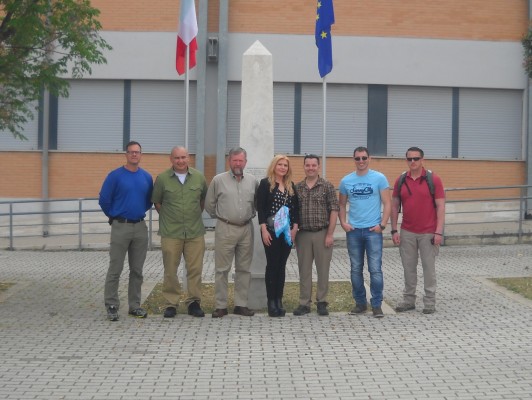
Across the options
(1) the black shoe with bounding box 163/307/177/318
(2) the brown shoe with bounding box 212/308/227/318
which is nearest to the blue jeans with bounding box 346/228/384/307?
(2) the brown shoe with bounding box 212/308/227/318

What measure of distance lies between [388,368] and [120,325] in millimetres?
3530

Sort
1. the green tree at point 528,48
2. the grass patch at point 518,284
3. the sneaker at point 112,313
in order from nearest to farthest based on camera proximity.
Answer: the sneaker at point 112,313, the grass patch at point 518,284, the green tree at point 528,48

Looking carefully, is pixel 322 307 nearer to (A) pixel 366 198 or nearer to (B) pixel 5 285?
(A) pixel 366 198

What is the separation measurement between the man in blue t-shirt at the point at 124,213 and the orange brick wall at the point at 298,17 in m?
13.1

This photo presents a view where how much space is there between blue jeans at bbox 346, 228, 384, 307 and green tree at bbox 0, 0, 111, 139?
4502 mm

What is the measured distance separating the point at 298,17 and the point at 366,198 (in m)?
13.3

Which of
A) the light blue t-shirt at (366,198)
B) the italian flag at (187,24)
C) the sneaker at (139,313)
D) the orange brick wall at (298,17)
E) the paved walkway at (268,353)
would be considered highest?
the orange brick wall at (298,17)

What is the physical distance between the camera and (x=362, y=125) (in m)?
24.0

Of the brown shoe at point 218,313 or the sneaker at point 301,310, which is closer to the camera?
the brown shoe at point 218,313

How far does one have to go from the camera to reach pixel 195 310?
37.0 feet

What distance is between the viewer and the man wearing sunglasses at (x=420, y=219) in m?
11.3

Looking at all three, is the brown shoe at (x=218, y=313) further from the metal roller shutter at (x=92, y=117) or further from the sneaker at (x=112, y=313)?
the metal roller shutter at (x=92, y=117)

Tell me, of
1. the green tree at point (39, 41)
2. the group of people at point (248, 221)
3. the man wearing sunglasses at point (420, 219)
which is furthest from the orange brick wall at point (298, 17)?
the group of people at point (248, 221)

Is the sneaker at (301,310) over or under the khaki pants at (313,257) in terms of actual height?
under
